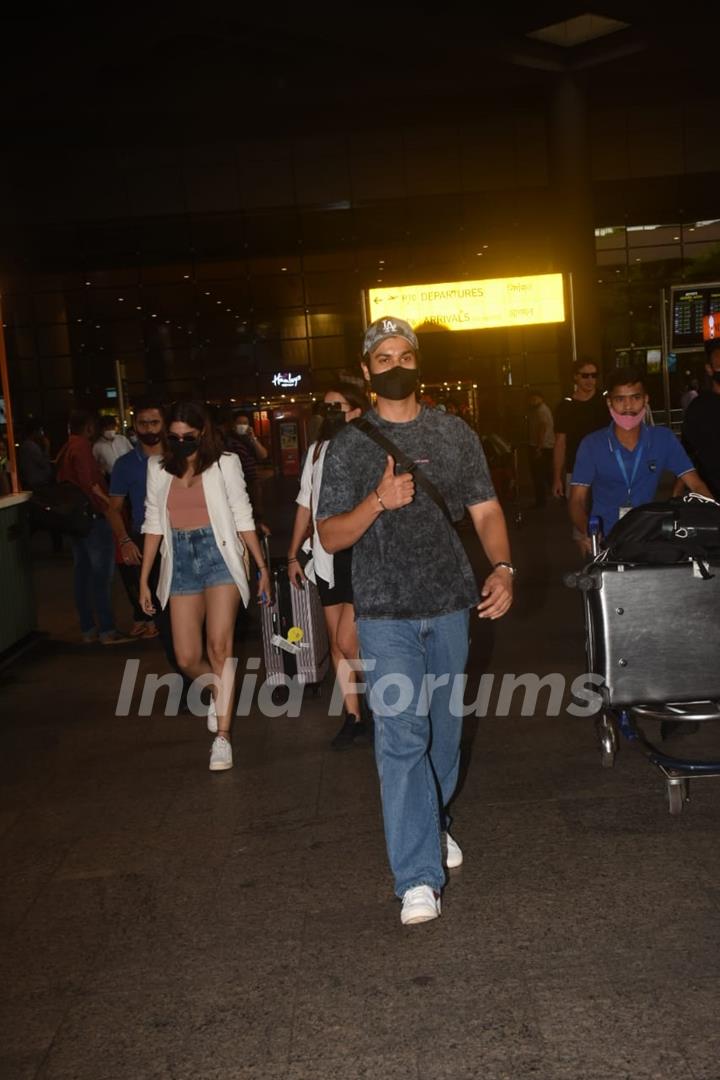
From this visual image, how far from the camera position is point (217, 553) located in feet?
22.2

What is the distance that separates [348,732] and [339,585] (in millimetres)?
800

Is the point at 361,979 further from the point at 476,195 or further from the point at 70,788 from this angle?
the point at 476,195

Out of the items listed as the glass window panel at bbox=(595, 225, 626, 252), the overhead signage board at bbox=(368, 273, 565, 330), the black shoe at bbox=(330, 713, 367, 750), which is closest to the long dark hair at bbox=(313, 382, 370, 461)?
the black shoe at bbox=(330, 713, 367, 750)

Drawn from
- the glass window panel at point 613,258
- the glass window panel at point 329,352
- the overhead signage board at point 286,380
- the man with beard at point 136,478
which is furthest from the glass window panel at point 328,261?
the man with beard at point 136,478

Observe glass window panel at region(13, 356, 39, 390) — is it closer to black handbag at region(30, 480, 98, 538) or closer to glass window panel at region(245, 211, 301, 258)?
glass window panel at region(245, 211, 301, 258)

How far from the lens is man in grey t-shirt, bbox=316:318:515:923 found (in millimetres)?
4426

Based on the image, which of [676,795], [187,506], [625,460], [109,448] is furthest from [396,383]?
[109,448]

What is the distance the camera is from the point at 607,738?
19.0 feet

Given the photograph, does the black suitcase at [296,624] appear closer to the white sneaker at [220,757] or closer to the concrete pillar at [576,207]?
the white sneaker at [220,757]

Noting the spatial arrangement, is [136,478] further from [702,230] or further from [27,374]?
[702,230]

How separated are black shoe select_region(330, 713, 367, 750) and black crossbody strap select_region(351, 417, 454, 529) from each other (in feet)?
8.73

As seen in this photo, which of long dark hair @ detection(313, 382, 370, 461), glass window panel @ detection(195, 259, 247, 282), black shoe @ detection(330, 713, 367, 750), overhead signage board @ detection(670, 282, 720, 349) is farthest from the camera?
glass window panel @ detection(195, 259, 247, 282)

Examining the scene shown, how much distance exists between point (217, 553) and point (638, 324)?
88.7 ft

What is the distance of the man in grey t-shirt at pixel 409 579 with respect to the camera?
4.43 meters
